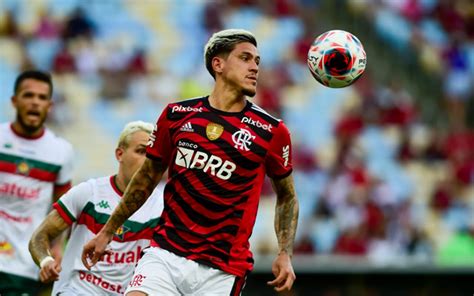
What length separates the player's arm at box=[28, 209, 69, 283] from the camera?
285 inches

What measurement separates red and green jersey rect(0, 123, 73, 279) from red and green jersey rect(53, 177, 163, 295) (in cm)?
113

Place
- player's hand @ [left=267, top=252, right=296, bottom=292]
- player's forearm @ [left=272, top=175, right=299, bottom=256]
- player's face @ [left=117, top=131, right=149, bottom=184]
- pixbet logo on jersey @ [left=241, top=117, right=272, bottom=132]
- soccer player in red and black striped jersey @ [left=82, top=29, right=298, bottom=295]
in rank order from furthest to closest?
player's face @ [left=117, top=131, right=149, bottom=184] < player's forearm @ [left=272, top=175, right=299, bottom=256] < pixbet logo on jersey @ [left=241, top=117, right=272, bottom=132] < soccer player in red and black striped jersey @ [left=82, top=29, right=298, bottom=295] < player's hand @ [left=267, top=252, right=296, bottom=292]

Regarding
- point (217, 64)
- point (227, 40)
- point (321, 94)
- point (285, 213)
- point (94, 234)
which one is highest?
point (321, 94)

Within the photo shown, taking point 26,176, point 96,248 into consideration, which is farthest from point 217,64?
point 26,176

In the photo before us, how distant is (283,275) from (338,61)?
1684 millimetres

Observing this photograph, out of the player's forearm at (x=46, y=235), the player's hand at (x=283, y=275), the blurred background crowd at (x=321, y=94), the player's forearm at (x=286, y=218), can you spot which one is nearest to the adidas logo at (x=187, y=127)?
the player's forearm at (x=286, y=218)

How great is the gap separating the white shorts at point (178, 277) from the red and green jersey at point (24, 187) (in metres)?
2.60

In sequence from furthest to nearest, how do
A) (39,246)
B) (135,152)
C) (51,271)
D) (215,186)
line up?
(135,152) < (39,246) < (51,271) < (215,186)

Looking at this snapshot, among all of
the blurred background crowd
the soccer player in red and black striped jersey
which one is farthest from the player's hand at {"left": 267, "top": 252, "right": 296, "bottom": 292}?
the blurred background crowd

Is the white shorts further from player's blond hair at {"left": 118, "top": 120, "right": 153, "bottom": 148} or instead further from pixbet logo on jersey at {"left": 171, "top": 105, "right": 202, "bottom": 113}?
player's blond hair at {"left": 118, "top": 120, "right": 153, "bottom": 148}

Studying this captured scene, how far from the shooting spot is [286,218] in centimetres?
698

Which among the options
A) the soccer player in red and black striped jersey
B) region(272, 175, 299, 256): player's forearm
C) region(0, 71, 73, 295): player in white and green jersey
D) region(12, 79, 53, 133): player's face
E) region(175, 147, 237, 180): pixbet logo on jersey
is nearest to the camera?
the soccer player in red and black striped jersey

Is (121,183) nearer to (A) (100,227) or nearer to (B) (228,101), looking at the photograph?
(A) (100,227)

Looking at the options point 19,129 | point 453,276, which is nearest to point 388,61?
point 453,276
